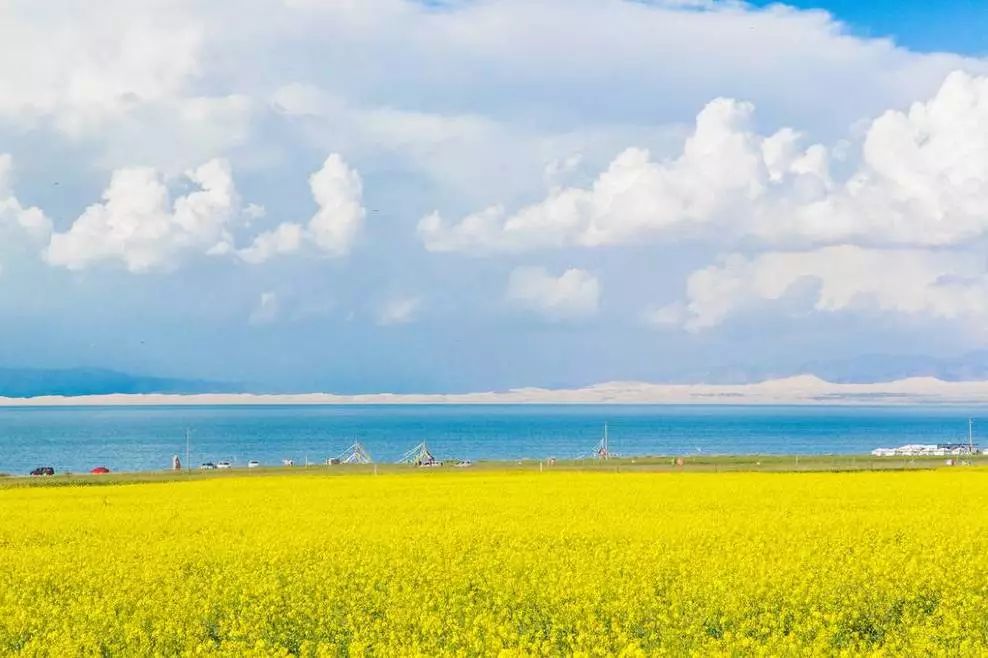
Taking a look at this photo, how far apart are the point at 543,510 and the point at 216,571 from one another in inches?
570

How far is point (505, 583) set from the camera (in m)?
19.2

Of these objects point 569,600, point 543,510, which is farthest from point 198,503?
point 569,600

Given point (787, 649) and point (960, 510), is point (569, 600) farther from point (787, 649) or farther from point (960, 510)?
point (960, 510)

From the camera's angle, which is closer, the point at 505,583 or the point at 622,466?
the point at 505,583

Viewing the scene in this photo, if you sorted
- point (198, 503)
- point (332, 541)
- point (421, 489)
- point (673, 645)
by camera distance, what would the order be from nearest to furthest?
1. point (673, 645)
2. point (332, 541)
3. point (198, 503)
4. point (421, 489)

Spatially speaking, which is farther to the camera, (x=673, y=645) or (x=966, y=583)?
(x=966, y=583)

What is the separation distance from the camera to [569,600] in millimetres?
18250

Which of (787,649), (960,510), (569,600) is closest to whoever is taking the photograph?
(787,649)

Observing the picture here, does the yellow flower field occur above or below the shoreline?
above

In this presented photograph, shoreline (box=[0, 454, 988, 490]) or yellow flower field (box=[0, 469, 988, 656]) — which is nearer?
yellow flower field (box=[0, 469, 988, 656])

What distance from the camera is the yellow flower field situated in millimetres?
16141

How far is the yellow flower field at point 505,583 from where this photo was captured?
16.1 m

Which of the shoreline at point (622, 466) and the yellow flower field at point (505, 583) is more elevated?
the yellow flower field at point (505, 583)

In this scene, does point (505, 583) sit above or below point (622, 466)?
above
